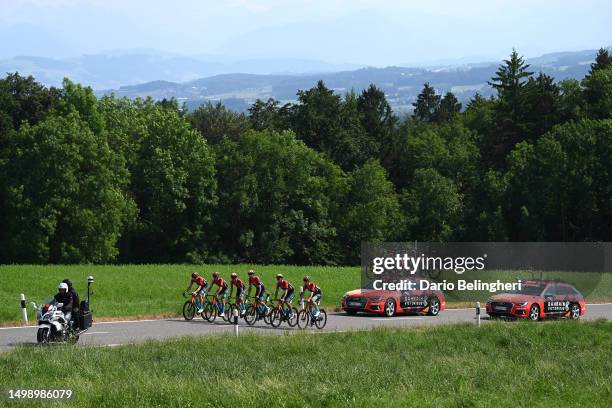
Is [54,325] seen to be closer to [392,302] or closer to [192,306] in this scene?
[192,306]

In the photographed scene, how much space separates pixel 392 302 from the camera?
35219mm

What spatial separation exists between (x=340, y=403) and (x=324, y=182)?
6960 centimetres

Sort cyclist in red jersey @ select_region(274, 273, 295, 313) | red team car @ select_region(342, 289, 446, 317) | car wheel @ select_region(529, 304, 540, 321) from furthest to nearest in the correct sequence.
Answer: red team car @ select_region(342, 289, 446, 317)
car wheel @ select_region(529, 304, 540, 321)
cyclist in red jersey @ select_region(274, 273, 295, 313)

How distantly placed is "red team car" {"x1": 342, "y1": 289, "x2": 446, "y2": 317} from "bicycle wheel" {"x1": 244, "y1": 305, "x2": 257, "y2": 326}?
18.5ft

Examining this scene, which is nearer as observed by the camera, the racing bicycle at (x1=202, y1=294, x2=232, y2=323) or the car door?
the racing bicycle at (x1=202, y1=294, x2=232, y2=323)

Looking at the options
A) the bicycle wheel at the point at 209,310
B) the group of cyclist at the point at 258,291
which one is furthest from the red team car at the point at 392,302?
the bicycle wheel at the point at 209,310

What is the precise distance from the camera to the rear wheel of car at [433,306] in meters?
36.2

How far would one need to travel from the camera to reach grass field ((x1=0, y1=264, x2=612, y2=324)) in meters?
35.3

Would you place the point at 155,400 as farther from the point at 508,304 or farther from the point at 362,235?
the point at 362,235

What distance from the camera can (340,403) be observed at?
14.7 metres

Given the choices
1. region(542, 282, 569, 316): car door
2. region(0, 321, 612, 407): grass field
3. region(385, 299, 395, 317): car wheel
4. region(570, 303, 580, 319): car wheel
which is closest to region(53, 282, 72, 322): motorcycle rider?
region(0, 321, 612, 407): grass field

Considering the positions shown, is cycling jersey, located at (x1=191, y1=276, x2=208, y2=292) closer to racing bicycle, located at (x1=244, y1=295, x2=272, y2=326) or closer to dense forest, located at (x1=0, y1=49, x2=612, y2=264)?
racing bicycle, located at (x1=244, y1=295, x2=272, y2=326)

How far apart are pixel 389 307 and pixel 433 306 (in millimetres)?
2009

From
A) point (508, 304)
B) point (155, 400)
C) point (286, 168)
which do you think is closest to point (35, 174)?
point (286, 168)
